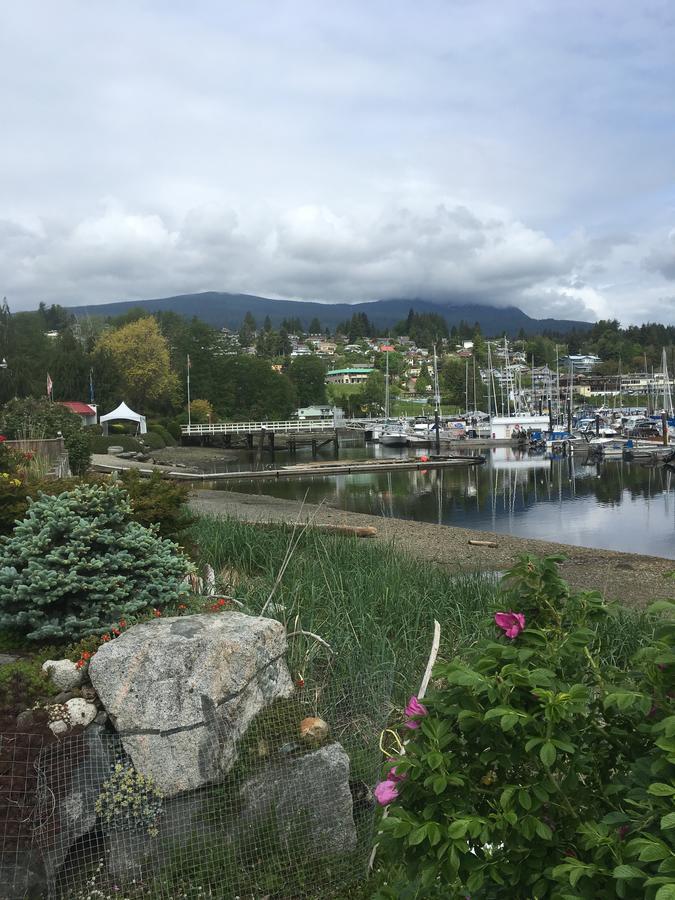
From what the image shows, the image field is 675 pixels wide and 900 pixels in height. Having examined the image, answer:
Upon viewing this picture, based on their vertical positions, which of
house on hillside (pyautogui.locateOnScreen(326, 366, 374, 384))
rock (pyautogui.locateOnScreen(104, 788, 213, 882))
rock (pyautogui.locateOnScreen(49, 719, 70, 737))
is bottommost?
rock (pyautogui.locateOnScreen(104, 788, 213, 882))

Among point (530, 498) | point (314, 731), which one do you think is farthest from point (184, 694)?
point (530, 498)

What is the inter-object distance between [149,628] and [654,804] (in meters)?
3.61

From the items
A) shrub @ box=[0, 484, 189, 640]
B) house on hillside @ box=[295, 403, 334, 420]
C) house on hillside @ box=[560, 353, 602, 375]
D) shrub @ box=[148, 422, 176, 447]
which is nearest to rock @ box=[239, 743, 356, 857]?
shrub @ box=[0, 484, 189, 640]

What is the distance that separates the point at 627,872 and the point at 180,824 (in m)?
3.07

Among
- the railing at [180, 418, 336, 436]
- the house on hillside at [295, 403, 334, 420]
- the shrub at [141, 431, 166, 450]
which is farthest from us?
the house on hillside at [295, 403, 334, 420]

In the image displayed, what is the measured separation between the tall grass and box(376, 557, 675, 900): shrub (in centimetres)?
172

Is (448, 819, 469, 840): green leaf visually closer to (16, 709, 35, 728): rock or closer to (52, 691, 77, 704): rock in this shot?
(16, 709, 35, 728): rock

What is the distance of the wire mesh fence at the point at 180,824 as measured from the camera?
3971 millimetres

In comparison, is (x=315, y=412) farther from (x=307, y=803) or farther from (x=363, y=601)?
(x=307, y=803)

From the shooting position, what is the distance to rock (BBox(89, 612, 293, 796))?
4316mm

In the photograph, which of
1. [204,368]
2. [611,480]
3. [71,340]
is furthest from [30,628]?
[204,368]

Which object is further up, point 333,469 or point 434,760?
point 434,760

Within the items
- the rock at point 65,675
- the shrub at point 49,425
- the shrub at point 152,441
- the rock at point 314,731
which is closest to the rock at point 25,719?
the rock at point 65,675

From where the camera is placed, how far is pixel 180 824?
13.7ft
